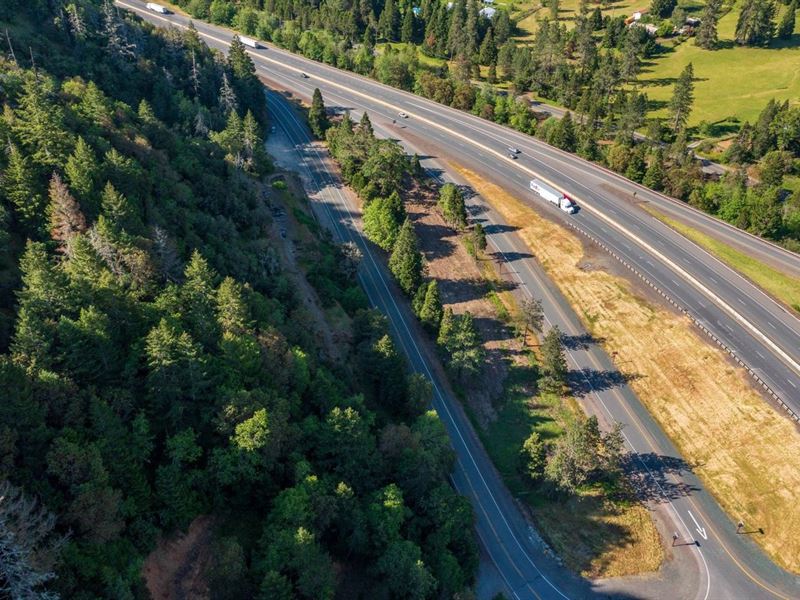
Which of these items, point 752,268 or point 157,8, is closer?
point 752,268

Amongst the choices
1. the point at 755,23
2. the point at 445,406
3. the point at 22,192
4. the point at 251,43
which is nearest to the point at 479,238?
the point at 445,406

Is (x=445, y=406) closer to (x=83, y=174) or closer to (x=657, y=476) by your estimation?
(x=657, y=476)

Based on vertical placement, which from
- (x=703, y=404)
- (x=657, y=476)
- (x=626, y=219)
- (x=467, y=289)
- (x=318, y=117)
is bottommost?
(x=657, y=476)

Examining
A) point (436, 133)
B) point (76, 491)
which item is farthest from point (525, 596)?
point (436, 133)

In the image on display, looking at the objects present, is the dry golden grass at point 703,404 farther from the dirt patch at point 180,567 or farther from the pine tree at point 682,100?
the pine tree at point 682,100

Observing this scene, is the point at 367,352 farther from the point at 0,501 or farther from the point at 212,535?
the point at 0,501

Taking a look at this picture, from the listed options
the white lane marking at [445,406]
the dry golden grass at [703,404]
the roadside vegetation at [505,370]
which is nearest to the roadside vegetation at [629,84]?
the dry golden grass at [703,404]
